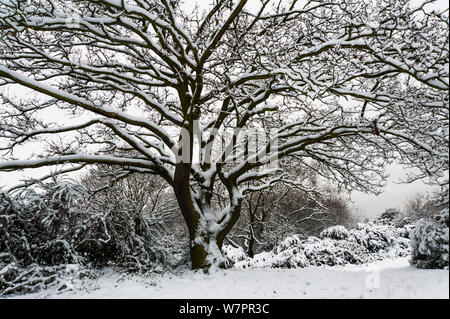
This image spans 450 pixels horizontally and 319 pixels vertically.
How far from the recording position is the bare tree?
19.6 ft

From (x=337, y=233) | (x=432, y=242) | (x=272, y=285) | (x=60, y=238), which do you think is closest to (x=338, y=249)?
(x=337, y=233)

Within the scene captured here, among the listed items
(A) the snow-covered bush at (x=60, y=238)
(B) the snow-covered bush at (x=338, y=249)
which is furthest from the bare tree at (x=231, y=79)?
(B) the snow-covered bush at (x=338, y=249)

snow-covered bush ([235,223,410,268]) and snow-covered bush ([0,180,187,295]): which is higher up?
snow-covered bush ([0,180,187,295])

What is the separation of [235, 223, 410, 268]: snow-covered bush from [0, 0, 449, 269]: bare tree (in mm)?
3054

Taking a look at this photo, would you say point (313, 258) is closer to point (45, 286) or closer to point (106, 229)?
point (106, 229)

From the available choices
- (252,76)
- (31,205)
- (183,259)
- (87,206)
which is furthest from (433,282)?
(31,205)

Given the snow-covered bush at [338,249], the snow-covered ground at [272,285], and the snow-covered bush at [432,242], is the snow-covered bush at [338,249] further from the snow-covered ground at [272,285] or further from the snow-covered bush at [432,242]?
Answer: the snow-covered bush at [432,242]

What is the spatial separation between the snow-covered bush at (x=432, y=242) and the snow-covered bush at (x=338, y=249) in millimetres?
5682

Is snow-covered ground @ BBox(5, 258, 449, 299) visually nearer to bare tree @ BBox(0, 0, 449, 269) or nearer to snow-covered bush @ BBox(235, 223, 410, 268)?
bare tree @ BBox(0, 0, 449, 269)

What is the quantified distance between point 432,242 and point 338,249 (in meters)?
6.98

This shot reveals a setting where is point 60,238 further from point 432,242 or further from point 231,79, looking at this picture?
point 432,242

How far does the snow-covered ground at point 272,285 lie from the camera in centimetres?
430

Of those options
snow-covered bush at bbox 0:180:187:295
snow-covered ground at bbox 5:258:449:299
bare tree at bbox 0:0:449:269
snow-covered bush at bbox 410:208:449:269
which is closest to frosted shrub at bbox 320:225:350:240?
bare tree at bbox 0:0:449:269

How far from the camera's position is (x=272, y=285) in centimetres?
591
